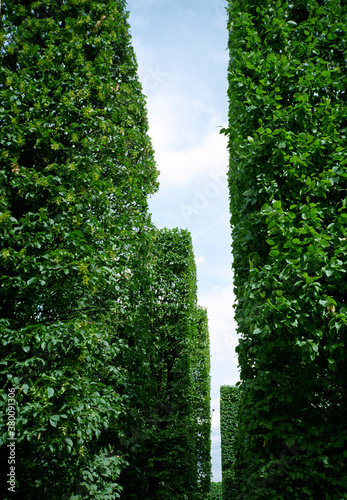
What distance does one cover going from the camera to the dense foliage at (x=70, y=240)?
15.0ft

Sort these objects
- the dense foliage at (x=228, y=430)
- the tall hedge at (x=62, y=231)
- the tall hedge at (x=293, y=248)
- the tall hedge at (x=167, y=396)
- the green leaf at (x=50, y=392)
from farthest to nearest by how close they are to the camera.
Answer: the dense foliage at (x=228, y=430) → the tall hedge at (x=167, y=396) → the tall hedge at (x=62, y=231) → the green leaf at (x=50, y=392) → the tall hedge at (x=293, y=248)

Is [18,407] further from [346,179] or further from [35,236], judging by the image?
[346,179]

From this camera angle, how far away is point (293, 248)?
4.17 metres

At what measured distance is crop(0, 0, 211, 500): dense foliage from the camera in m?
4.56

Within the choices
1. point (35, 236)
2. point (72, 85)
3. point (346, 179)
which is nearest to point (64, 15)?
point (72, 85)

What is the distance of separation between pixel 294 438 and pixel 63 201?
4.48 metres

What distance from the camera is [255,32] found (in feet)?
18.3

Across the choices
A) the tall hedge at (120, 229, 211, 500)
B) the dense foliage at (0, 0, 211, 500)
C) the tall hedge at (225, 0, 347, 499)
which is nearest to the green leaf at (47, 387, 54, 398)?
the dense foliage at (0, 0, 211, 500)

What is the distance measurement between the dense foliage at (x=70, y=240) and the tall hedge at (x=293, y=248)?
2227 millimetres

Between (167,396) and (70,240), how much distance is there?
9.02 m

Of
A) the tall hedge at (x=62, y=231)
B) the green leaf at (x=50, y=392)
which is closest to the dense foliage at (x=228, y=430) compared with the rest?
the tall hedge at (x=62, y=231)

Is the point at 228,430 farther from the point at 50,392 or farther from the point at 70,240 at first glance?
the point at 70,240

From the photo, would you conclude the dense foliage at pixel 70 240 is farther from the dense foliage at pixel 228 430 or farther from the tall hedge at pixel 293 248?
the dense foliage at pixel 228 430

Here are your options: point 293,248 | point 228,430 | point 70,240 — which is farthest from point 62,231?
point 228,430
